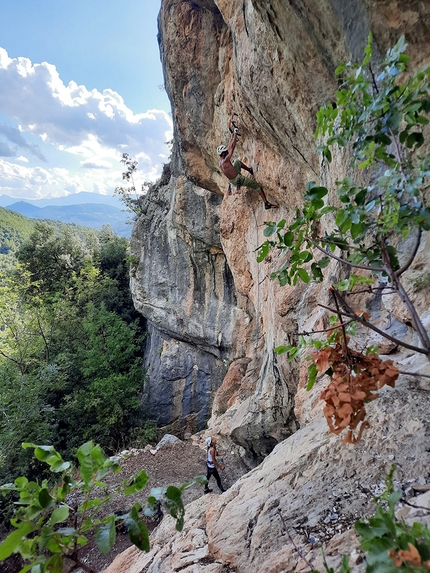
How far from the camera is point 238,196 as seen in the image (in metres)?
7.94

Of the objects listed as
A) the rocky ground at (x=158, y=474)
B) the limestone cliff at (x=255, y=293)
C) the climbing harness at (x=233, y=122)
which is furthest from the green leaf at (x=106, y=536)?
the climbing harness at (x=233, y=122)

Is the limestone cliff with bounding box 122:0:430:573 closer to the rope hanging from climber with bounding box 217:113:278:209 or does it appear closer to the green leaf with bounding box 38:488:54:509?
the rope hanging from climber with bounding box 217:113:278:209

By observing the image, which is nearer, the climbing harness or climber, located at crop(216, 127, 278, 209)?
climber, located at crop(216, 127, 278, 209)

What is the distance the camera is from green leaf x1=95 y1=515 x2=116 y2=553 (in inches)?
41.1

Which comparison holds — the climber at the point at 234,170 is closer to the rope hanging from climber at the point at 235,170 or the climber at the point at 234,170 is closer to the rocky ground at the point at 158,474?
the rope hanging from climber at the point at 235,170

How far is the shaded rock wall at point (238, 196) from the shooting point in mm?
3534

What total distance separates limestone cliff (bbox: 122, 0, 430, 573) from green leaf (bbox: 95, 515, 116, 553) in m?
1.30

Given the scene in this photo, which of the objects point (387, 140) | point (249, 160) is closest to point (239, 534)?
point (387, 140)

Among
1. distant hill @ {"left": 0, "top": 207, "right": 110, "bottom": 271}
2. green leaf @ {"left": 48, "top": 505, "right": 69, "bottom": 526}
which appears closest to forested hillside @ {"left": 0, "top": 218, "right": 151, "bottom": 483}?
green leaf @ {"left": 48, "top": 505, "right": 69, "bottom": 526}

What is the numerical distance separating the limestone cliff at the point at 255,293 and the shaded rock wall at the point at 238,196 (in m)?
0.03

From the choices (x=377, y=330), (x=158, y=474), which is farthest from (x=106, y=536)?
(x=158, y=474)

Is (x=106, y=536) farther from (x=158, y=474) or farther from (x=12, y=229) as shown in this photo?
(x=12, y=229)

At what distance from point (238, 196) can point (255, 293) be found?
2.64 metres

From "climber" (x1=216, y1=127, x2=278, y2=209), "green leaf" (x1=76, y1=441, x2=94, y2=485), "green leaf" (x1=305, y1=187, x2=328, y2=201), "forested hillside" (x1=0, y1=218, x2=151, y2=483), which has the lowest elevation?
"forested hillside" (x1=0, y1=218, x2=151, y2=483)
